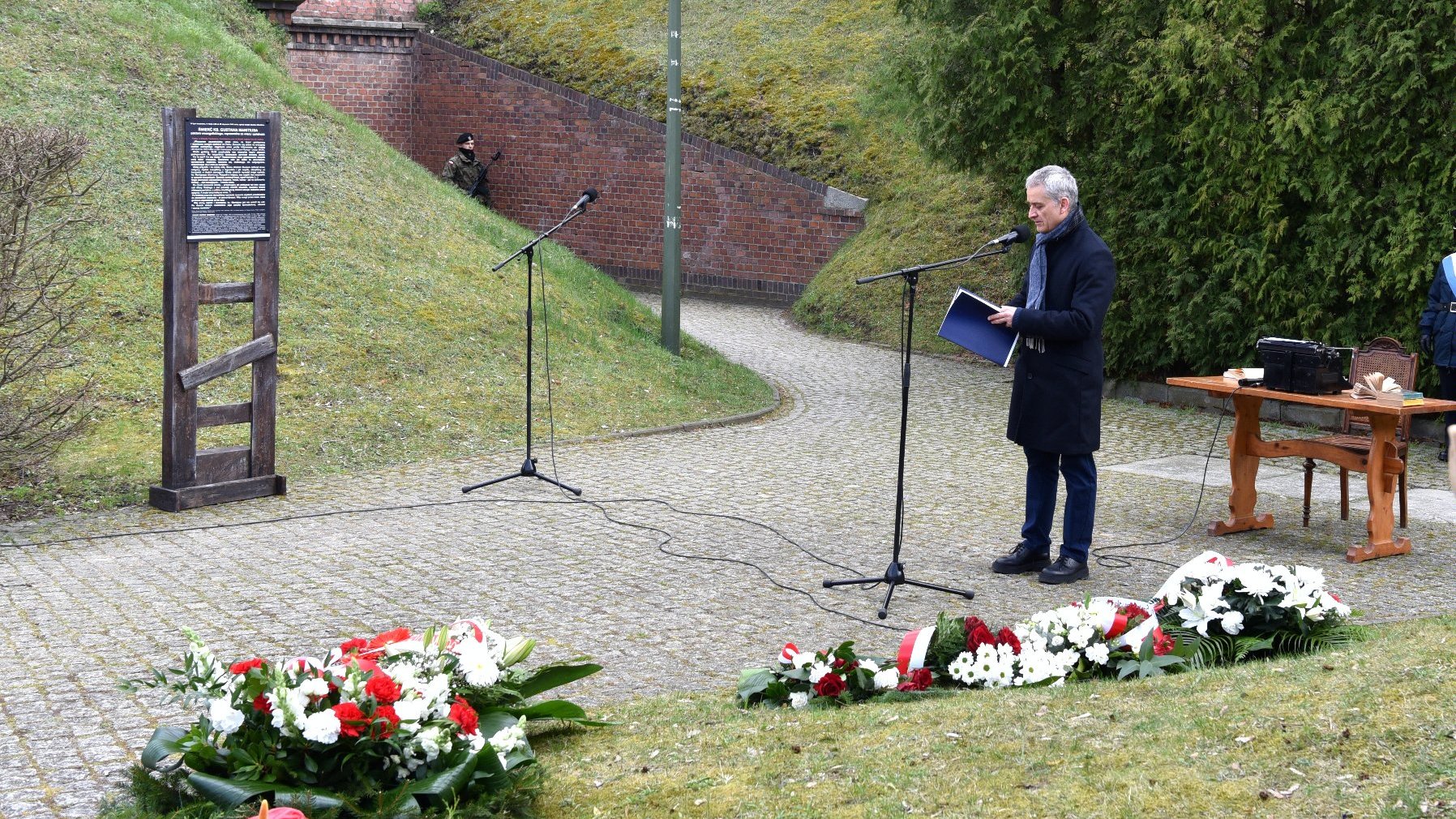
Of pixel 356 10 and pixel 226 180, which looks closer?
pixel 226 180

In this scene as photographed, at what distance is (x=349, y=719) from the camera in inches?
167

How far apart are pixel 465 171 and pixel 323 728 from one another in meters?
21.5

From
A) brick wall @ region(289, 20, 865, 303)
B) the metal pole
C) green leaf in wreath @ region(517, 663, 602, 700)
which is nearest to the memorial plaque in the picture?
green leaf in wreath @ region(517, 663, 602, 700)

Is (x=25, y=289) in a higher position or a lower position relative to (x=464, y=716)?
higher

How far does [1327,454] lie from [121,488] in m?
7.52

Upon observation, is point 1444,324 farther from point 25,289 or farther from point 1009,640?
point 25,289

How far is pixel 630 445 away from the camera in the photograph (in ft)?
39.5

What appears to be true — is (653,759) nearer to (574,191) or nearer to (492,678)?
(492,678)

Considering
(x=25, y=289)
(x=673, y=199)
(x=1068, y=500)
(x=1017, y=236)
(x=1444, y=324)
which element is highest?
(x=673, y=199)

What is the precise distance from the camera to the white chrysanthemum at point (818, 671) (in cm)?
537

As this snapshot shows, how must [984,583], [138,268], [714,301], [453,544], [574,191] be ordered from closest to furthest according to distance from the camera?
[984,583] → [453,544] → [138,268] → [714,301] → [574,191]

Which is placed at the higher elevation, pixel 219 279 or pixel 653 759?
pixel 219 279

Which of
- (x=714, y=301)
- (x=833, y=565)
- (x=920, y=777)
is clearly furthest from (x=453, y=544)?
(x=714, y=301)

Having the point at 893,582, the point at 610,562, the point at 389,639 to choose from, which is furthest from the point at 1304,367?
the point at 389,639
